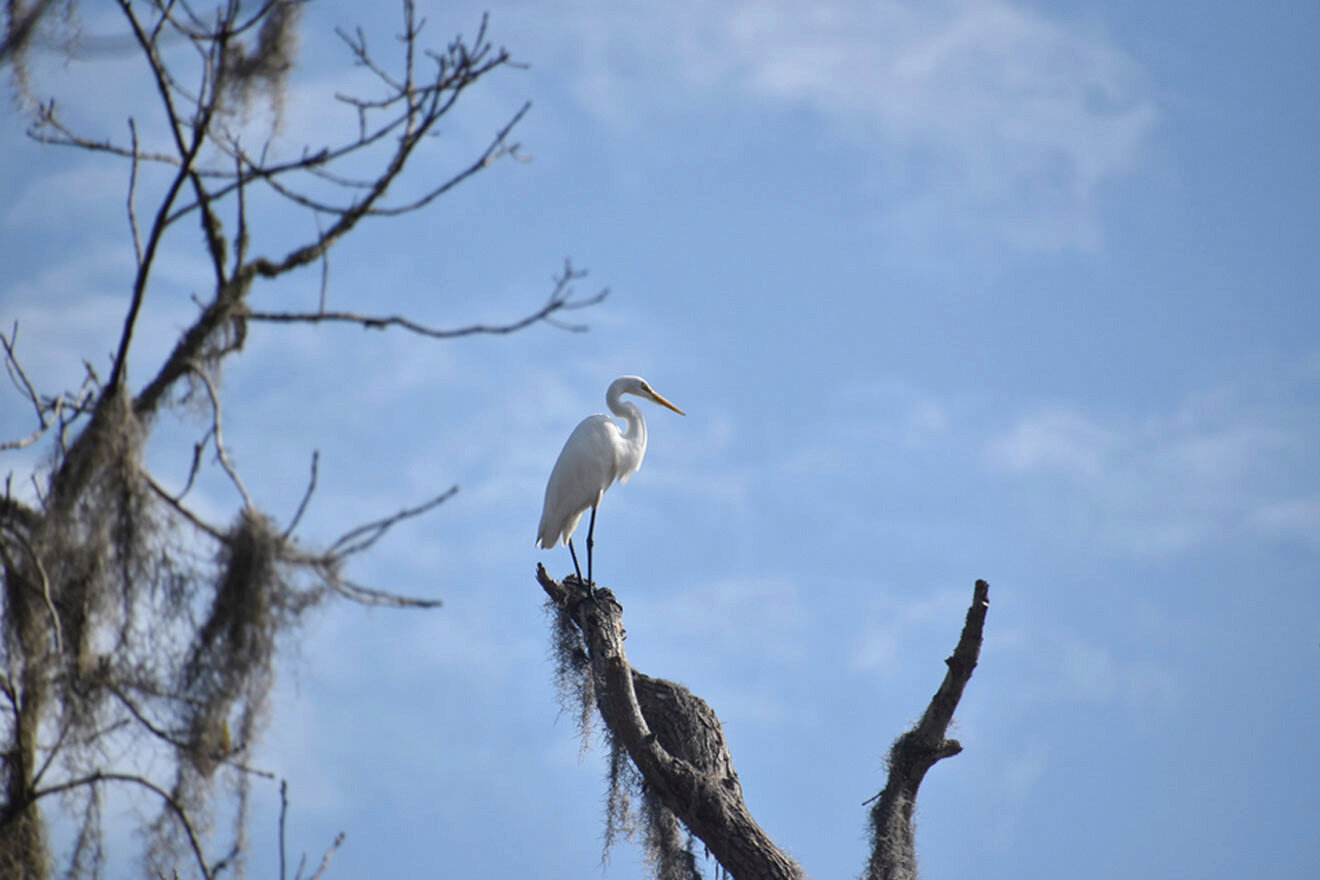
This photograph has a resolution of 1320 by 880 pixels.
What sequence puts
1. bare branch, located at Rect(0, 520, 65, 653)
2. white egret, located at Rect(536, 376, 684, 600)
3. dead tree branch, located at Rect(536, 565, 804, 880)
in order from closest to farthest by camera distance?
1. bare branch, located at Rect(0, 520, 65, 653)
2. dead tree branch, located at Rect(536, 565, 804, 880)
3. white egret, located at Rect(536, 376, 684, 600)

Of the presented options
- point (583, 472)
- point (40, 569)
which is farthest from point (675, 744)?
point (40, 569)

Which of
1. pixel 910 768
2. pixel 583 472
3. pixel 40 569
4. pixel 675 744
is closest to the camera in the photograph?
pixel 40 569

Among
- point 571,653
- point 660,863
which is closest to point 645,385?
point 571,653

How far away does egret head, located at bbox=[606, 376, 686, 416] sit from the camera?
906 centimetres

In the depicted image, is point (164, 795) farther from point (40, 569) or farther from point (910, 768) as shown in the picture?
point (910, 768)

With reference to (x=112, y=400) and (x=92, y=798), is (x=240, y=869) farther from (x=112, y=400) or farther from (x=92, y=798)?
(x=112, y=400)

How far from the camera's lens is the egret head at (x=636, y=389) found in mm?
9062

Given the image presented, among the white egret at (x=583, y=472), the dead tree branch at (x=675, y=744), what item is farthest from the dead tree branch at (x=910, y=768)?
the white egret at (x=583, y=472)

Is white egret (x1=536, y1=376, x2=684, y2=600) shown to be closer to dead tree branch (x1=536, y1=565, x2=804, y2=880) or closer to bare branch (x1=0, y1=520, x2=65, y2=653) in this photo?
dead tree branch (x1=536, y1=565, x2=804, y2=880)

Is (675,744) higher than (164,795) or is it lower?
higher

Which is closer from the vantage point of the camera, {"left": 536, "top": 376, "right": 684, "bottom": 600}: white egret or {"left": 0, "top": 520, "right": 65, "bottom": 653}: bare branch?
{"left": 0, "top": 520, "right": 65, "bottom": 653}: bare branch

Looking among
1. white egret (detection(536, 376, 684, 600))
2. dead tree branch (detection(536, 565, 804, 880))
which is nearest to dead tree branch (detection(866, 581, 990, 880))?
dead tree branch (detection(536, 565, 804, 880))

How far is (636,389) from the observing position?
9258 mm

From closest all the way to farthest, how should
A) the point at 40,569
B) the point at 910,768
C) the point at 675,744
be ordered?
the point at 40,569, the point at 910,768, the point at 675,744
